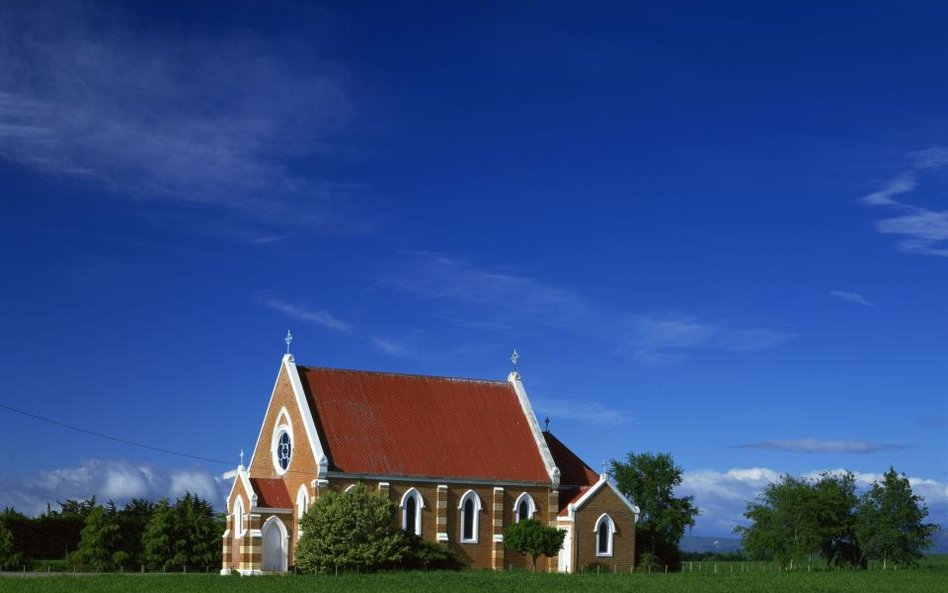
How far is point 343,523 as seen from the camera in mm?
53906

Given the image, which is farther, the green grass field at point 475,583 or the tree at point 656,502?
the tree at point 656,502

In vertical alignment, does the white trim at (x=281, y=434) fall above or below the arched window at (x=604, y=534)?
above

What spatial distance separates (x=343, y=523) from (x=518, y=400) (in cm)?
1801

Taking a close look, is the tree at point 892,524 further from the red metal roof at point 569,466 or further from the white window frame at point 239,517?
the white window frame at point 239,517

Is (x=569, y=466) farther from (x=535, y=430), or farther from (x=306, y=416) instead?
(x=306, y=416)

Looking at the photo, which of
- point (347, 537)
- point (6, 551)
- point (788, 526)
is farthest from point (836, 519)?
point (6, 551)

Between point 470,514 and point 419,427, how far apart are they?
17.8ft

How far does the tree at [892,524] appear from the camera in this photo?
70.9m

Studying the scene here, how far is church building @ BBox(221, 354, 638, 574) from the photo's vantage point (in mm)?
59375

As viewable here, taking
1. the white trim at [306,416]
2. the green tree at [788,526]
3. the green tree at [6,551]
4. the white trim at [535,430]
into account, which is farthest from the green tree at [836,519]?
the green tree at [6,551]

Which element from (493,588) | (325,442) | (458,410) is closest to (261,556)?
(325,442)

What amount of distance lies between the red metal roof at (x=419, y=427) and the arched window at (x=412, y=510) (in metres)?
1.09

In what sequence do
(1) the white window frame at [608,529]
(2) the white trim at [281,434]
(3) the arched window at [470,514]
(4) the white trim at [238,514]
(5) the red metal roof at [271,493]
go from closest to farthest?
(5) the red metal roof at [271,493] → (4) the white trim at [238,514] → (2) the white trim at [281,434] → (3) the arched window at [470,514] → (1) the white window frame at [608,529]

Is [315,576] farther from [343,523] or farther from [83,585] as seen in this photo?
[83,585]
